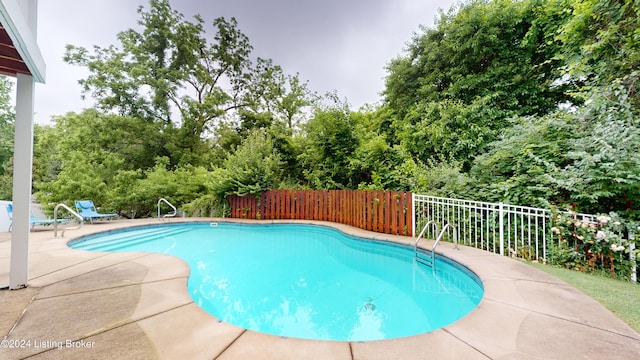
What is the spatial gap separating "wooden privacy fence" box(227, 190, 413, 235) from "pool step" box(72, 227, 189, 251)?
2.33 meters

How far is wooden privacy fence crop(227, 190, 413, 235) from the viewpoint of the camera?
19.7 feet

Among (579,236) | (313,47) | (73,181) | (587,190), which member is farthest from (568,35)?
(73,181)

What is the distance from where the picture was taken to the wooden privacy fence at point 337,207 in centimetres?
600

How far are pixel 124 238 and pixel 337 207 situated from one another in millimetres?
6241

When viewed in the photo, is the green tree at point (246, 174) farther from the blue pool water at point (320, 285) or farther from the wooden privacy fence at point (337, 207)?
the blue pool water at point (320, 285)

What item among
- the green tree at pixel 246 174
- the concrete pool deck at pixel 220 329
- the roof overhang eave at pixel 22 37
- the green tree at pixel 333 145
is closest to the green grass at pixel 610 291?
the concrete pool deck at pixel 220 329

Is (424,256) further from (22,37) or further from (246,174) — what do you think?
(246,174)

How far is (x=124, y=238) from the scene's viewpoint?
259 inches

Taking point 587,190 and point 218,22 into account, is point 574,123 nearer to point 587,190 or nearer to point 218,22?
point 587,190

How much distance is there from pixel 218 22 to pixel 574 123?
1691 cm

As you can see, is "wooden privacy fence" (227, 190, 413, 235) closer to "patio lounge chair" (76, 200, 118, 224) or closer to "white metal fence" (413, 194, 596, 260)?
"white metal fence" (413, 194, 596, 260)

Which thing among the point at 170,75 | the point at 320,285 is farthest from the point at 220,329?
the point at 170,75

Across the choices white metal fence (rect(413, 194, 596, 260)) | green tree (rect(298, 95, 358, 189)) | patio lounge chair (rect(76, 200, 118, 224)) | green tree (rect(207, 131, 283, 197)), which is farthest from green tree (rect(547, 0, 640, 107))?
patio lounge chair (rect(76, 200, 118, 224))

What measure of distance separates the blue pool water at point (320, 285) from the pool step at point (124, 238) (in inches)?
1.1
